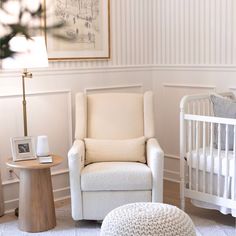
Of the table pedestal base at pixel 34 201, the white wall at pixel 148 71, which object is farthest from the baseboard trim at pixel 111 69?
the table pedestal base at pixel 34 201

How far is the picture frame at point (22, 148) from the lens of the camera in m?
3.00

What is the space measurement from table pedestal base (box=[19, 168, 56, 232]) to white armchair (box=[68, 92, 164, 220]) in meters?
0.21

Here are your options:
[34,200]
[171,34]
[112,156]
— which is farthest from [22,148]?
[171,34]

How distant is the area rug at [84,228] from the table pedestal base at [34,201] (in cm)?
6

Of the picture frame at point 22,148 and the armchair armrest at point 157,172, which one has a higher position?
the picture frame at point 22,148

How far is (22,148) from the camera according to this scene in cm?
302

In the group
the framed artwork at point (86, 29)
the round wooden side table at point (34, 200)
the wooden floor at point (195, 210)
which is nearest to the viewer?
the round wooden side table at point (34, 200)

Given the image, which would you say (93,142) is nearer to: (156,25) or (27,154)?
(27,154)

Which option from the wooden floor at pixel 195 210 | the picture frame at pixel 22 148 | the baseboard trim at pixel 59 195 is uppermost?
the picture frame at pixel 22 148

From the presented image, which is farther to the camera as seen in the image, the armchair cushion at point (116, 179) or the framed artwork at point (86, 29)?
the framed artwork at point (86, 29)

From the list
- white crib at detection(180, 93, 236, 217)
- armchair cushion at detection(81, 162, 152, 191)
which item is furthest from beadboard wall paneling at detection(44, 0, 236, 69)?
armchair cushion at detection(81, 162, 152, 191)

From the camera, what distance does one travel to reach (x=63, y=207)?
3.49 m

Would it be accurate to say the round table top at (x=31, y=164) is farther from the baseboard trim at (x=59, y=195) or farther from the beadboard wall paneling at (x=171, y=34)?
the beadboard wall paneling at (x=171, y=34)

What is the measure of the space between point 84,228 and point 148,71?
1842mm
